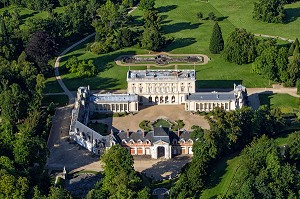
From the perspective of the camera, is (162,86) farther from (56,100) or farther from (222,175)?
(222,175)

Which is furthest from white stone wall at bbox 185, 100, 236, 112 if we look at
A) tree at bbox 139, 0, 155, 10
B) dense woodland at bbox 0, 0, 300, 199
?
tree at bbox 139, 0, 155, 10

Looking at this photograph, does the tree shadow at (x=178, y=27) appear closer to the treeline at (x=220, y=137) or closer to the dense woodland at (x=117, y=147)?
the dense woodland at (x=117, y=147)

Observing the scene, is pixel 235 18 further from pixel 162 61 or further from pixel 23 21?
pixel 23 21

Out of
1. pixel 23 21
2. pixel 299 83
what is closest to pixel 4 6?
pixel 23 21

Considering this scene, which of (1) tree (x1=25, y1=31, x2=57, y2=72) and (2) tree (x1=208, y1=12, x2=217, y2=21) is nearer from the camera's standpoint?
(1) tree (x1=25, y1=31, x2=57, y2=72)

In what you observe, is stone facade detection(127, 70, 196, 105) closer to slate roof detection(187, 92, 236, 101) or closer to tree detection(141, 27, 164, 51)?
Result: slate roof detection(187, 92, 236, 101)

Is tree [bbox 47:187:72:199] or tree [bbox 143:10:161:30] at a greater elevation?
tree [bbox 143:10:161:30]
